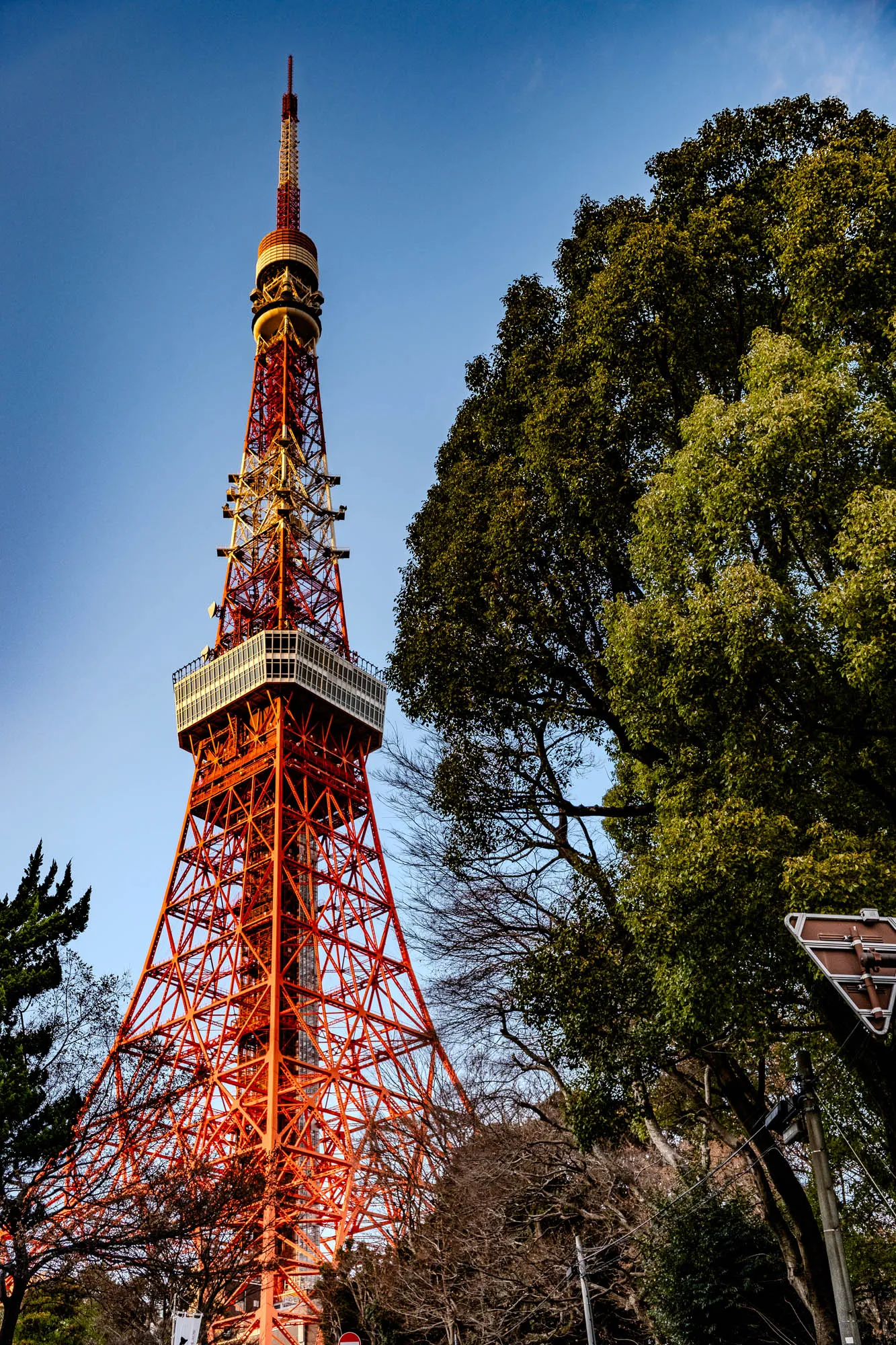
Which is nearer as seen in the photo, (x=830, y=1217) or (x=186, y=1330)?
(x=830, y=1217)

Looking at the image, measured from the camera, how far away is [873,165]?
9.43 metres

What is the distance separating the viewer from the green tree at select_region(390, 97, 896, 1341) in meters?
7.83

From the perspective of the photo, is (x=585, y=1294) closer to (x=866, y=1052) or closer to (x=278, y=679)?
(x=866, y=1052)

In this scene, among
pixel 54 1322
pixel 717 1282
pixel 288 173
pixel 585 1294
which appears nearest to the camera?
pixel 717 1282

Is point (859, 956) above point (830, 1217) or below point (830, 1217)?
above

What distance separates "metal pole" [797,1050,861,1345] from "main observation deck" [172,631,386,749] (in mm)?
26337

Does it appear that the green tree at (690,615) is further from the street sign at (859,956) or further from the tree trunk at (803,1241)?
the street sign at (859,956)

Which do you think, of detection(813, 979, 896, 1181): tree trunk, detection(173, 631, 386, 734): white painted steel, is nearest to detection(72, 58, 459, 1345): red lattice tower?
detection(173, 631, 386, 734): white painted steel

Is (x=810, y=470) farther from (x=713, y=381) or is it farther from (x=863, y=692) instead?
(x=713, y=381)

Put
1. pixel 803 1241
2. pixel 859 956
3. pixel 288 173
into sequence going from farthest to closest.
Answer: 1. pixel 288 173
2. pixel 803 1241
3. pixel 859 956

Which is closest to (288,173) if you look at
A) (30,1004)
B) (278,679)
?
(278,679)

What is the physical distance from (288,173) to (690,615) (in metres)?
41.8

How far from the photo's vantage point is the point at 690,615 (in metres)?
8.47

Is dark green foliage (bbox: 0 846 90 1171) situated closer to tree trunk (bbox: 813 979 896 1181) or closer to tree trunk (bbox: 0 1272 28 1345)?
tree trunk (bbox: 0 1272 28 1345)
